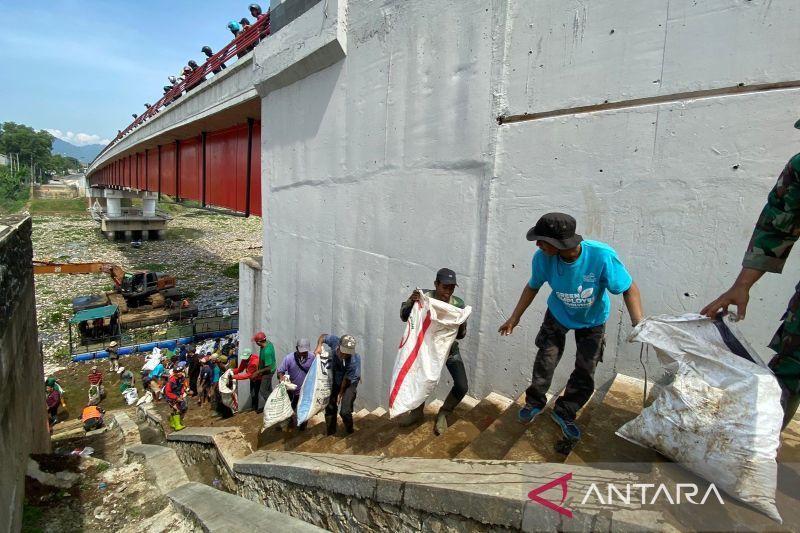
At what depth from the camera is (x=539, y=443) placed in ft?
8.21

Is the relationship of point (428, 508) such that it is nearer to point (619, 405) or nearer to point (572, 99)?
point (619, 405)

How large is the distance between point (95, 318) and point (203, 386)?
630 centimetres

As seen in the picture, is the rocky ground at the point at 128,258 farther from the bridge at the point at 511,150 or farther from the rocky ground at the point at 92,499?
the bridge at the point at 511,150

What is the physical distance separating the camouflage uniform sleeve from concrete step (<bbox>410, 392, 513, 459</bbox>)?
A: 6.80 ft

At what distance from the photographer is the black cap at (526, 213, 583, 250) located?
7.28 feet

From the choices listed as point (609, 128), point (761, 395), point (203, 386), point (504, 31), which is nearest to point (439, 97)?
point (504, 31)

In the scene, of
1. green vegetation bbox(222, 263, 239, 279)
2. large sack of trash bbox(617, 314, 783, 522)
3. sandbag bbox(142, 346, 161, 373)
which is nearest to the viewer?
large sack of trash bbox(617, 314, 783, 522)

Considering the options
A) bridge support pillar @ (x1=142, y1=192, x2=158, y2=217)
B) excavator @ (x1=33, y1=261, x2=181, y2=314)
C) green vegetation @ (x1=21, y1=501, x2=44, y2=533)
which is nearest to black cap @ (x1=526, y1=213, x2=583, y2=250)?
green vegetation @ (x1=21, y1=501, x2=44, y2=533)

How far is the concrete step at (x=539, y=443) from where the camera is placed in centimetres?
236

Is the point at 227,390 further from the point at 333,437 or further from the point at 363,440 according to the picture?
the point at 363,440

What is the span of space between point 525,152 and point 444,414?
2.30m

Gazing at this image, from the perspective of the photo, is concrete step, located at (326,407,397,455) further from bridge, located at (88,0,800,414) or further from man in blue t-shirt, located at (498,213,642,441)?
man in blue t-shirt, located at (498,213,642,441)

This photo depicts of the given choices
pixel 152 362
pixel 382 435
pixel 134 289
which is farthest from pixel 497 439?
pixel 134 289

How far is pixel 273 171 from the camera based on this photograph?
6504 millimetres
